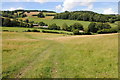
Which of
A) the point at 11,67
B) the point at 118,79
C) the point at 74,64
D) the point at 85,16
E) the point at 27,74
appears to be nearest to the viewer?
the point at 118,79

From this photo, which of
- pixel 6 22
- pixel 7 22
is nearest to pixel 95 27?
pixel 7 22

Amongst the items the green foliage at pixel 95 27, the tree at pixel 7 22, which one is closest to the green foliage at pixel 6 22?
the tree at pixel 7 22

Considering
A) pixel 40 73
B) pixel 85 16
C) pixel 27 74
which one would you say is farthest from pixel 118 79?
pixel 85 16

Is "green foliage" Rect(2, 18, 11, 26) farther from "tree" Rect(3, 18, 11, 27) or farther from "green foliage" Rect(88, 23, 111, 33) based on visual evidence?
"green foliage" Rect(88, 23, 111, 33)

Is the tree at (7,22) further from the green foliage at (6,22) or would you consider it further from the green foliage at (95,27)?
the green foliage at (95,27)

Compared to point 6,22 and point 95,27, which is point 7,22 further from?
point 95,27

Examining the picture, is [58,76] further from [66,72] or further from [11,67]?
[11,67]

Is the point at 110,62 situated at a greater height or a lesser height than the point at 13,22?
lesser

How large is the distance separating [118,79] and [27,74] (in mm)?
9235

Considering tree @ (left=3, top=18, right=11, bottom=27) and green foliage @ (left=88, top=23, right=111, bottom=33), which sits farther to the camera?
green foliage @ (left=88, top=23, right=111, bottom=33)

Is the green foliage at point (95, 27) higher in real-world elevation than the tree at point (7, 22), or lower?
lower

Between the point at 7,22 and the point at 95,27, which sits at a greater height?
the point at 7,22

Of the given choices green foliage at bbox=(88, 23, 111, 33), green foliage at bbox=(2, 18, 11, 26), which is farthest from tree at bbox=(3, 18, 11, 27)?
green foliage at bbox=(88, 23, 111, 33)

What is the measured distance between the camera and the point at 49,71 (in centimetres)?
1266
